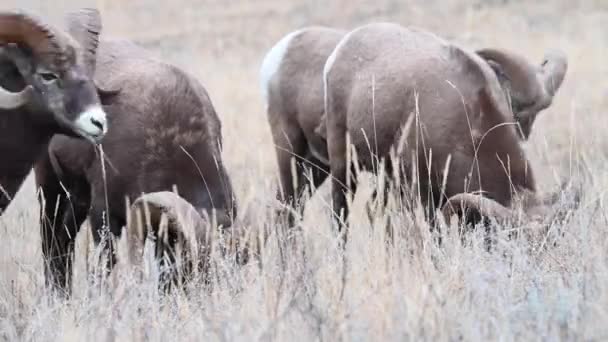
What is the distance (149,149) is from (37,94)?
30.1 inches

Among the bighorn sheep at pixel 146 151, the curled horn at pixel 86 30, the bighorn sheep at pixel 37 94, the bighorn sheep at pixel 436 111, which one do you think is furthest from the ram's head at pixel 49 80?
the bighorn sheep at pixel 436 111

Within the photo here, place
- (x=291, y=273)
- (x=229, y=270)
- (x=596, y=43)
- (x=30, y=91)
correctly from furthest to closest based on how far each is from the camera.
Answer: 1. (x=596, y=43)
2. (x=30, y=91)
3. (x=229, y=270)
4. (x=291, y=273)

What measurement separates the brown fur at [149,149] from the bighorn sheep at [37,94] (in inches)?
19.3

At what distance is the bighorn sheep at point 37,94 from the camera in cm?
572

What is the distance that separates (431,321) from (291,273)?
0.93 meters

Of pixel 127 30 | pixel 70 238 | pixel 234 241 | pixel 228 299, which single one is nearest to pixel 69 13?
pixel 70 238

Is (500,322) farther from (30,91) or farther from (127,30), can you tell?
(127,30)

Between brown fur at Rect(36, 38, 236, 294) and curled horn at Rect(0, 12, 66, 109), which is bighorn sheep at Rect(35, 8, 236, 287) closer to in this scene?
brown fur at Rect(36, 38, 236, 294)

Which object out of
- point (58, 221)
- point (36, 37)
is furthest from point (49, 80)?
point (58, 221)

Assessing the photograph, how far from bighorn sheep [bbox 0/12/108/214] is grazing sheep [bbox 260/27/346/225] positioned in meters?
2.34

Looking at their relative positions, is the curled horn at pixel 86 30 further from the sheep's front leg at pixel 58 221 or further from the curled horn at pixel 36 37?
the sheep's front leg at pixel 58 221

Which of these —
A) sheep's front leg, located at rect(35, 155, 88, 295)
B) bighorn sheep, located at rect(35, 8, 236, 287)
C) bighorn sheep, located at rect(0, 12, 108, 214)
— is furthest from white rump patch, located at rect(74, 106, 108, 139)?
sheep's front leg, located at rect(35, 155, 88, 295)

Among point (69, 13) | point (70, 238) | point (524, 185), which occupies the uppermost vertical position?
point (69, 13)

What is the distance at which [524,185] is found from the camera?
6.21 m
